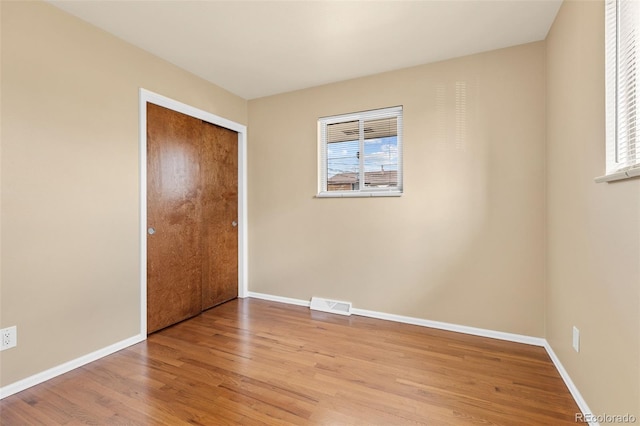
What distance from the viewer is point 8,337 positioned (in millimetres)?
1817

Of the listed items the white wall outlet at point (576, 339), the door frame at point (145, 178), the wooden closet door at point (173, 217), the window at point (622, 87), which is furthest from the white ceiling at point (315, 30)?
the white wall outlet at point (576, 339)

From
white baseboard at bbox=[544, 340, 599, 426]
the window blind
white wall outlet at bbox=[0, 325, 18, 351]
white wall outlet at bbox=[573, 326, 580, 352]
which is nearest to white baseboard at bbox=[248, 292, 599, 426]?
white baseboard at bbox=[544, 340, 599, 426]

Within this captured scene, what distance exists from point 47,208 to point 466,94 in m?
3.35

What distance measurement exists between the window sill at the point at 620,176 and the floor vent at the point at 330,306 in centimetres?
236

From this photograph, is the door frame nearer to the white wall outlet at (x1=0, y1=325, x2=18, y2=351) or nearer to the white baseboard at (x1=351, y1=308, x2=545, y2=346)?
the white wall outlet at (x1=0, y1=325, x2=18, y2=351)

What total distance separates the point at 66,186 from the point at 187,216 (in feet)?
3.54

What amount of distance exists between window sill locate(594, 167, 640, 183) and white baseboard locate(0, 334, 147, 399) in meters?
3.30

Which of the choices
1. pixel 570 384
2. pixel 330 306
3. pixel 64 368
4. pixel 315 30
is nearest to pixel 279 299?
pixel 330 306

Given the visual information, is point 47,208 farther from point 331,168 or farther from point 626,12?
point 626,12

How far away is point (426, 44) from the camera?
250 cm

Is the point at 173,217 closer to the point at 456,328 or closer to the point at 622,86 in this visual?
the point at 456,328

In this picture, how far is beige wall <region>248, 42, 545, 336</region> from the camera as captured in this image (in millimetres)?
2500

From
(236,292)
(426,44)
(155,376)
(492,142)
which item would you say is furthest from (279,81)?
(155,376)

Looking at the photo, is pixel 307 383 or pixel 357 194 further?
pixel 357 194
